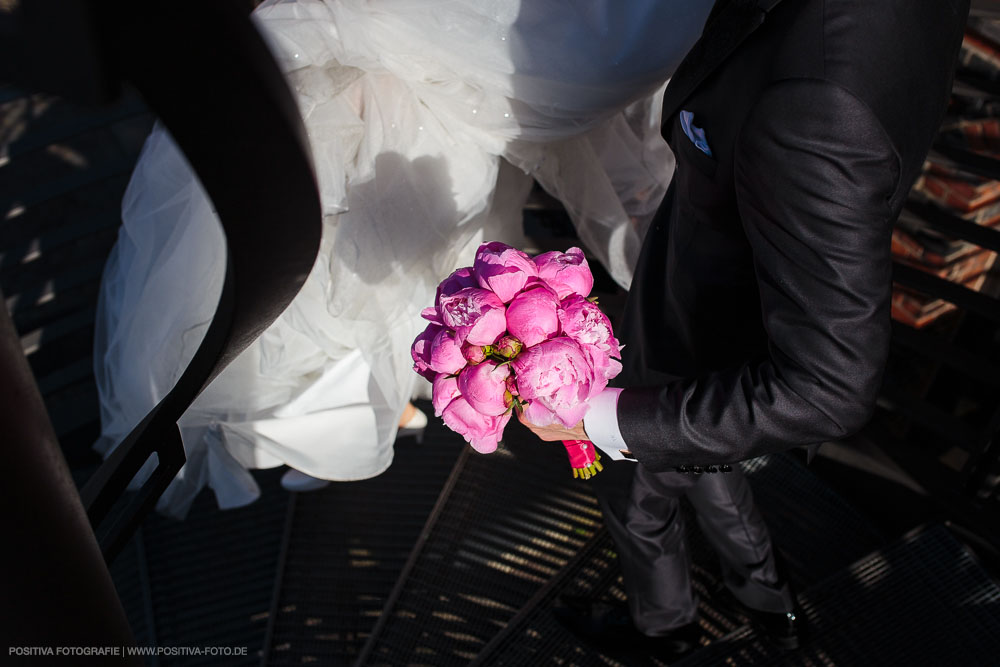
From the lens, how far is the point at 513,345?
1021 millimetres

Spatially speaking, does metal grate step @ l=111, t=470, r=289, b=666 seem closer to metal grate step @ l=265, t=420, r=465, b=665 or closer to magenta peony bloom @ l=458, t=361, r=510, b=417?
metal grate step @ l=265, t=420, r=465, b=665

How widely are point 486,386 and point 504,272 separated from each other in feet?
0.50

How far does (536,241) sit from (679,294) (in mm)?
1041

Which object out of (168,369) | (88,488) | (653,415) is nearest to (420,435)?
(168,369)

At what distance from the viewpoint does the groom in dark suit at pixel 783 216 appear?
784 mm

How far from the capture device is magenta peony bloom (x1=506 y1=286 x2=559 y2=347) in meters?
1.00

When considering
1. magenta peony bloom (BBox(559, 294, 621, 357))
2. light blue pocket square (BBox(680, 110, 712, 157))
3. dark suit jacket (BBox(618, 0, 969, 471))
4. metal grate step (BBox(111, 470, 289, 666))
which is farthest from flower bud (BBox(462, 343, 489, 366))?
metal grate step (BBox(111, 470, 289, 666))

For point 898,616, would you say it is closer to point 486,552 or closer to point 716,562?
point 716,562

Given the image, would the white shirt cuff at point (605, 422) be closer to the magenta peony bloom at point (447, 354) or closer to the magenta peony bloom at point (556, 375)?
the magenta peony bloom at point (556, 375)

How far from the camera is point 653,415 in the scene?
1.08 metres

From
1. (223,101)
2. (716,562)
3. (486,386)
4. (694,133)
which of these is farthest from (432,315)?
(716,562)

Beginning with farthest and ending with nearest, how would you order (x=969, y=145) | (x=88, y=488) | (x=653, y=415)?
1. (x=969, y=145)
2. (x=653, y=415)
3. (x=88, y=488)

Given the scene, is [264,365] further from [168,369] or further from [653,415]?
[653,415]

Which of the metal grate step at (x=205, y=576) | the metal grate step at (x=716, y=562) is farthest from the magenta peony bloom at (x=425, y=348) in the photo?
the metal grate step at (x=205, y=576)
